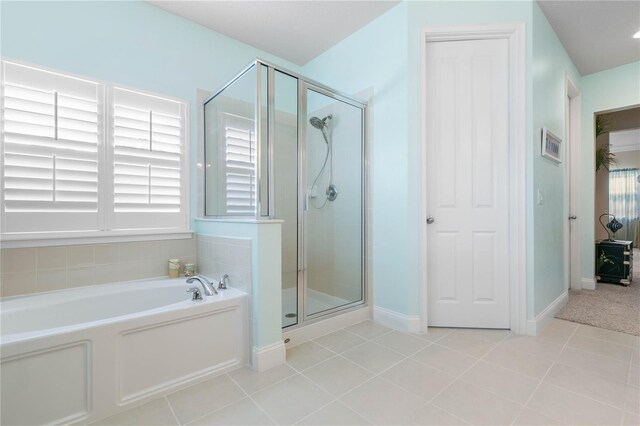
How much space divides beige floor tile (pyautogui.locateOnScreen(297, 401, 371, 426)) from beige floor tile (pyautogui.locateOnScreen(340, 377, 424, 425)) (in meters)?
0.03

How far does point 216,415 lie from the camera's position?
1374mm

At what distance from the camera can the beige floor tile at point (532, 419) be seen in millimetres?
1295

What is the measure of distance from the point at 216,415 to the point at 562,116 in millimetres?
3784

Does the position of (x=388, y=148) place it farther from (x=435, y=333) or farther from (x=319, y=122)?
(x=435, y=333)

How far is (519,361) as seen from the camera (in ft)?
6.04

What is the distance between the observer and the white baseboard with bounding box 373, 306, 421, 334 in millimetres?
2295

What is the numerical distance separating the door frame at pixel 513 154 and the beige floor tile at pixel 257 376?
45.5 inches

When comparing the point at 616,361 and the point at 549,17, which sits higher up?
the point at 549,17

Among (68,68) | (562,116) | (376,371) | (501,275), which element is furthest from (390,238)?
(68,68)

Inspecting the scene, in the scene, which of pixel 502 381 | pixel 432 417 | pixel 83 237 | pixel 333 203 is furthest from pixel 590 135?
pixel 83 237

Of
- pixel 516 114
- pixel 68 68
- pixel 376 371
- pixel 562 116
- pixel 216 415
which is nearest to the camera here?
pixel 216 415

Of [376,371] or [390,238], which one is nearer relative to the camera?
[376,371]

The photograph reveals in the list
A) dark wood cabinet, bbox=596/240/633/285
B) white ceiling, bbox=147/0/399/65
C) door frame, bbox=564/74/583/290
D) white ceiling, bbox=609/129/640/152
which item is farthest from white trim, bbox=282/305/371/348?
white ceiling, bbox=609/129/640/152

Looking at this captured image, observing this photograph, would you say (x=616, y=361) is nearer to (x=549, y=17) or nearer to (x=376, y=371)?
(x=376, y=371)
